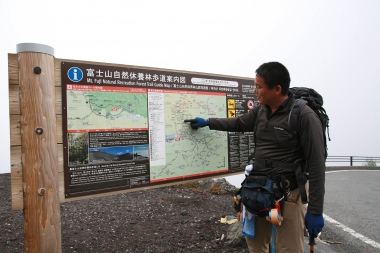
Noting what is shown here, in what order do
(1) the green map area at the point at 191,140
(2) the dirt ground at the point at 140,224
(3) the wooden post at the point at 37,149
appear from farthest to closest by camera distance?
(2) the dirt ground at the point at 140,224 → (1) the green map area at the point at 191,140 → (3) the wooden post at the point at 37,149

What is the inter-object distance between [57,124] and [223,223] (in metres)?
3.64

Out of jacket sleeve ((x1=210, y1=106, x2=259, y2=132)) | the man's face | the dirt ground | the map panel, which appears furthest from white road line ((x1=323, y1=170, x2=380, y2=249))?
the map panel

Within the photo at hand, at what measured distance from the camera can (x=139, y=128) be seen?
3.11 metres

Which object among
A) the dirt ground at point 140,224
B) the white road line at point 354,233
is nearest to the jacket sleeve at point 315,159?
the dirt ground at point 140,224

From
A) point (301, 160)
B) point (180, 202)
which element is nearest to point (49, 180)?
point (301, 160)

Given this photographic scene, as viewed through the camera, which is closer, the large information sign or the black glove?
the large information sign

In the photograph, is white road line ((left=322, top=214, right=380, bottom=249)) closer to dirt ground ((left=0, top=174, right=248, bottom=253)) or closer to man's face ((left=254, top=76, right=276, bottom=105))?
dirt ground ((left=0, top=174, right=248, bottom=253))

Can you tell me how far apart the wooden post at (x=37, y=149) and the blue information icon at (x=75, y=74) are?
0.30 metres

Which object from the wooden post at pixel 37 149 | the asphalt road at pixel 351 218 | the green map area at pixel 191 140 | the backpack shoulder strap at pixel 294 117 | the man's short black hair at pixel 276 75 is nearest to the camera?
the wooden post at pixel 37 149

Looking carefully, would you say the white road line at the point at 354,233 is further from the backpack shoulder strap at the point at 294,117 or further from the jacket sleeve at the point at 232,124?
the backpack shoulder strap at the point at 294,117

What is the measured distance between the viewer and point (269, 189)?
2520mm

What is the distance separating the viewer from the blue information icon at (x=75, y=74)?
2.67 meters

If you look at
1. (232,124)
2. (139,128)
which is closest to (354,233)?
(232,124)

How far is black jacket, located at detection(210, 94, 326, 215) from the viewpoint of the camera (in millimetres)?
2395
